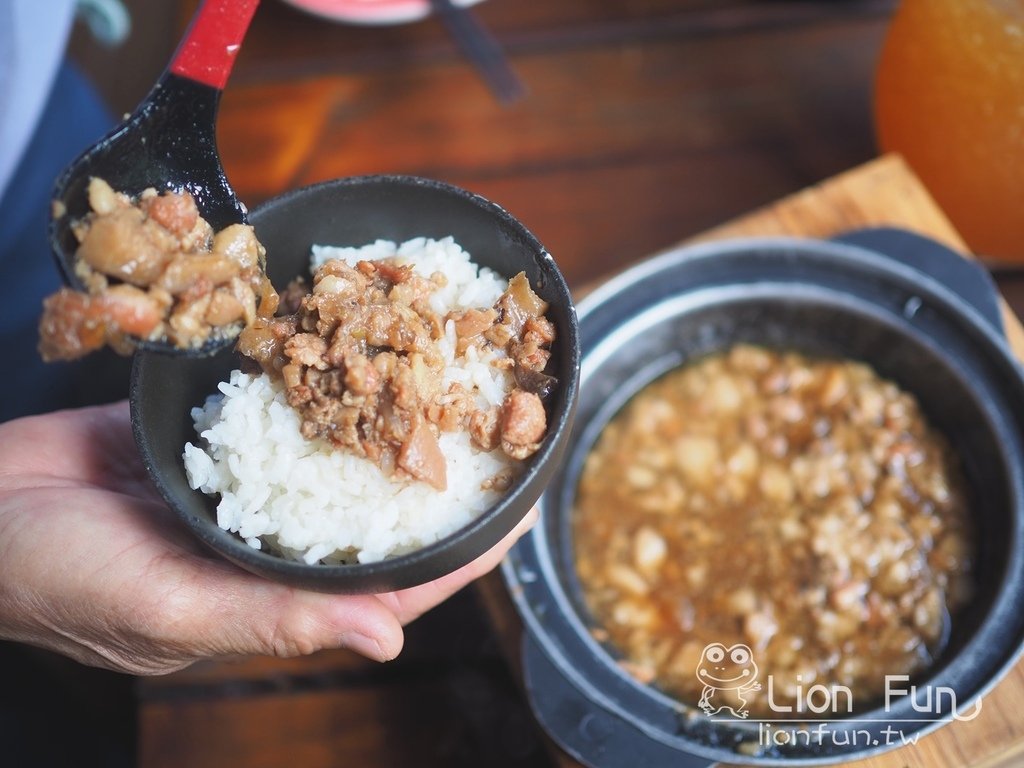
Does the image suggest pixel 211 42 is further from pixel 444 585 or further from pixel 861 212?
pixel 861 212

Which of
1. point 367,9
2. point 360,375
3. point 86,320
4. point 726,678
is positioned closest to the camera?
point 86,320

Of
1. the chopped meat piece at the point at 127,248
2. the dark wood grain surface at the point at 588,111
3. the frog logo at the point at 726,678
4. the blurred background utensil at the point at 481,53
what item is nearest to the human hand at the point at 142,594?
the chopped meat piece at the point at 127,248

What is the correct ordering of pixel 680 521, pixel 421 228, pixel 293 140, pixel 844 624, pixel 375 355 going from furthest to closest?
pixel 293 140
pixel 680 521
pixel 844 624
pixel 421 228
pixel 375 355

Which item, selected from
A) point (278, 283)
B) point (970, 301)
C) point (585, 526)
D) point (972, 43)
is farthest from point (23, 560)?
point (972, 43)

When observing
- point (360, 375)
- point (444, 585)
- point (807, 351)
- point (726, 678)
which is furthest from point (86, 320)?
point (807, 351)

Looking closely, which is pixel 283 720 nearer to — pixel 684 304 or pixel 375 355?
pixel 375 355

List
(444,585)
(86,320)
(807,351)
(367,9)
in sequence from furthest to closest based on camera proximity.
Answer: (367,9), (807,351), (444,585), (86,320)
